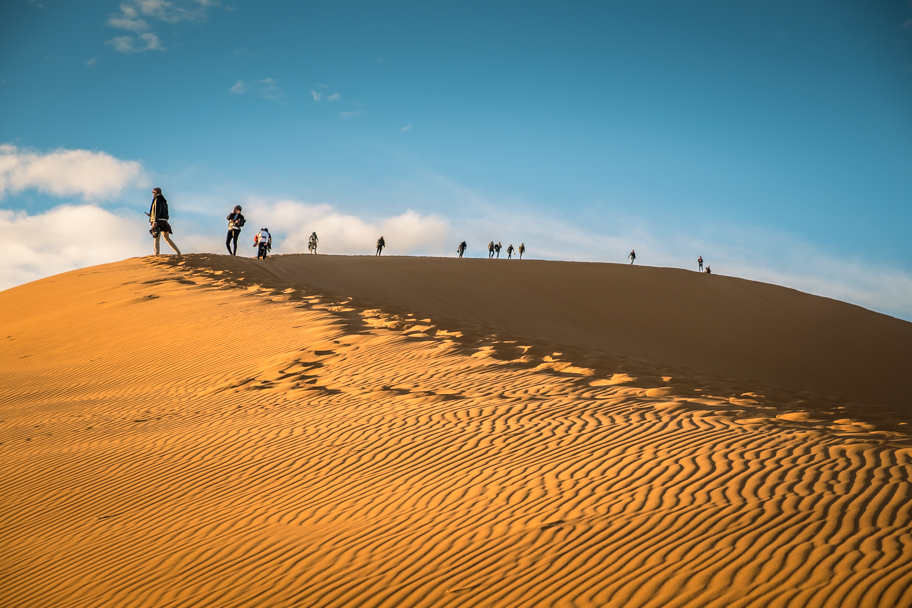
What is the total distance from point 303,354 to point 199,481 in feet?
16.3

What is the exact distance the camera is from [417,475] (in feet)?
17.2

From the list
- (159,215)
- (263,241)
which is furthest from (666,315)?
(159,215)

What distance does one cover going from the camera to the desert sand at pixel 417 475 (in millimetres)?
3486

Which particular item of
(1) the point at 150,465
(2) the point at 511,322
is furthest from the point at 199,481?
(2) the point at 511,322

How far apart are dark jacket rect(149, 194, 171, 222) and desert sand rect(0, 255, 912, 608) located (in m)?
5.33

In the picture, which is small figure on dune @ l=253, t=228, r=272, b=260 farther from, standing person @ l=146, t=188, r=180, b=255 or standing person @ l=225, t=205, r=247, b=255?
standing person @ l=146, t=188, r=180, b=255

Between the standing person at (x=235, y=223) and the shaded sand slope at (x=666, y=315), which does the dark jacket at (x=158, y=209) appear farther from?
the shaded sand slope at (x=666, y=315)

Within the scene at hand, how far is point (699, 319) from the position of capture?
22281mm

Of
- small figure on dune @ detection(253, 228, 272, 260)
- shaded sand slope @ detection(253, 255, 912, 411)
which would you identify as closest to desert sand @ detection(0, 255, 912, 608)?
shaded sand slope @ detection(253, 255, 912, 411)

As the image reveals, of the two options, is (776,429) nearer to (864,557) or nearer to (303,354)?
(864,557)

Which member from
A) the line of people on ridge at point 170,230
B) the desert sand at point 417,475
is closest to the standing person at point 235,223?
the line of people on ridge at point 170,230

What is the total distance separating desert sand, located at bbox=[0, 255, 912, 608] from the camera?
349cm

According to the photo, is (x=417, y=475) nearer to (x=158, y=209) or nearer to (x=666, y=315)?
(x=158, y=209)

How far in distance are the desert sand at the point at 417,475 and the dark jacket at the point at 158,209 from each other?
533cm
